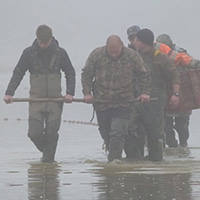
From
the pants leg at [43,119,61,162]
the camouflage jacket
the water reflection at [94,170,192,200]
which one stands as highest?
the camouflage jacket

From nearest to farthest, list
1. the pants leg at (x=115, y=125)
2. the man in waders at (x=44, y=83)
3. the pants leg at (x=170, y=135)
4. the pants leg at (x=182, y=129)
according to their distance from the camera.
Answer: the pants leg at (x=115, y=125) → the man in waders at (x=44, y=83) → the pants leg at (x=170, y=135) → the pants leg at (x=182, y=129)

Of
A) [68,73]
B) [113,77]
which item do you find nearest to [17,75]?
[68,73]

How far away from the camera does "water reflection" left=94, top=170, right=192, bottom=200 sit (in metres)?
7.40

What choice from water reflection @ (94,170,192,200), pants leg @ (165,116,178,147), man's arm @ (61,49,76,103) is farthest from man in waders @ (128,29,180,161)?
pants leg @ (165,116,178,147)

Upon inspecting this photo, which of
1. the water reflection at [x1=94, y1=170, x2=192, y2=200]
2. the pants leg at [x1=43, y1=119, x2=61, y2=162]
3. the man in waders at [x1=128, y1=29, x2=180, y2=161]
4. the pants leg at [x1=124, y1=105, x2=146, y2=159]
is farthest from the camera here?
the pants leg at [x1=124, y1=105, x2=146, y2=159]

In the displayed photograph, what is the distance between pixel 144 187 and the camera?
794cm

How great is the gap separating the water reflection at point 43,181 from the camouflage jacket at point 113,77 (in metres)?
0.99

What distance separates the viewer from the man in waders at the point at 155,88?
11117mm

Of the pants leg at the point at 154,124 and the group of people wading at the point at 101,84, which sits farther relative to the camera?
the pants leg at the point at 154,124

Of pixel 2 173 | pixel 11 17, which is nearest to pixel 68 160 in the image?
pixel 2 173

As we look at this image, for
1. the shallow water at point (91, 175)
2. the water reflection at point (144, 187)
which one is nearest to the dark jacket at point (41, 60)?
the shallow water at point (91, 175)

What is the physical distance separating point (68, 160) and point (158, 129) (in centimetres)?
109

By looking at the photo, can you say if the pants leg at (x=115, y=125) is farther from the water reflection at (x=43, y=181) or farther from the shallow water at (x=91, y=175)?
the water reflection at (x=43, y=181)

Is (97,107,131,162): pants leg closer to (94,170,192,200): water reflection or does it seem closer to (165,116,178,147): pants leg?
(94,170,192,200): water reflection
